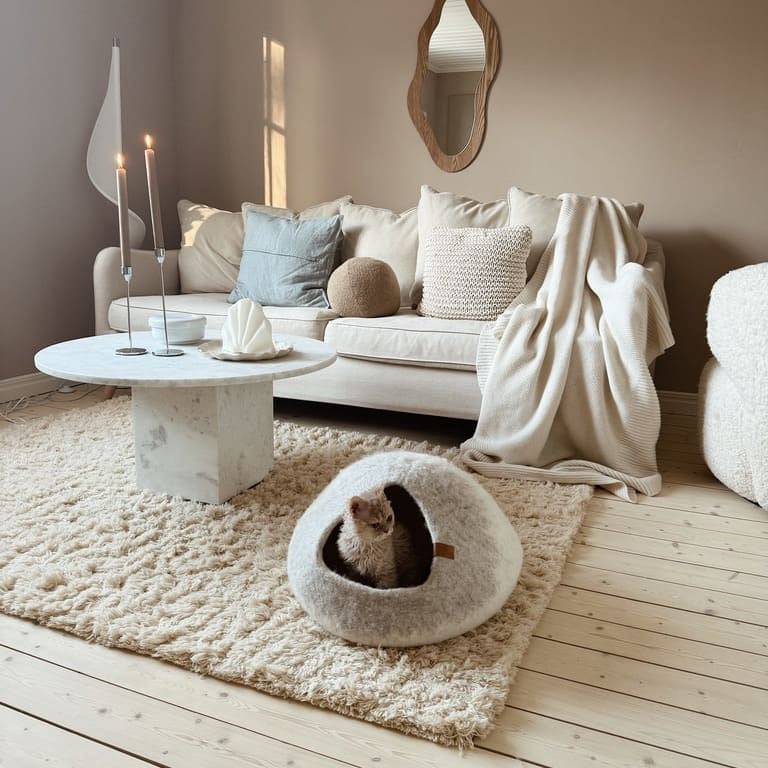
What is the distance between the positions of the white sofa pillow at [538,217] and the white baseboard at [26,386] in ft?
7.01

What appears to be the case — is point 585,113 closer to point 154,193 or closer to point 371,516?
point 154,193

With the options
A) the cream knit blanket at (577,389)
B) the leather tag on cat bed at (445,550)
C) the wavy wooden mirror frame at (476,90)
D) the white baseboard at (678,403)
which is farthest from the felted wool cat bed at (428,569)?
the wavy wooden mirror frame at (476,90)

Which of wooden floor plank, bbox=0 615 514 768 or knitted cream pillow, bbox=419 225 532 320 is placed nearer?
wooden floor plank, bbox=0 615 514 768

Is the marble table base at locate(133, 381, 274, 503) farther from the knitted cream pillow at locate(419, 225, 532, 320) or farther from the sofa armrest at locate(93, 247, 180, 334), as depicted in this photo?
the sofa armrest at locate(93, 247, 180, 334)

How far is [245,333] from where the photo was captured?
2.09m

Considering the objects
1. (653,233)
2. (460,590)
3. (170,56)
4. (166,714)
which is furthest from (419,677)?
(170,56)

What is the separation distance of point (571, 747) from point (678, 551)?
872 millimetres

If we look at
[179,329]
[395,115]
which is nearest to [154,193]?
[179,329]

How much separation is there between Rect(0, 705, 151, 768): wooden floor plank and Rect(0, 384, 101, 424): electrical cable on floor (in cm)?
195

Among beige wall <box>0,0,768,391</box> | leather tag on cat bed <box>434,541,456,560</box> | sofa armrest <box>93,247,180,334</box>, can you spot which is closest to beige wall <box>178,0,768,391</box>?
beige wall <box>0,0,768,391</box>

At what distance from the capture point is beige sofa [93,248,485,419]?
2.62 m

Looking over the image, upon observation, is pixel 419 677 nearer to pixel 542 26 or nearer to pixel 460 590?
pixel 460 590

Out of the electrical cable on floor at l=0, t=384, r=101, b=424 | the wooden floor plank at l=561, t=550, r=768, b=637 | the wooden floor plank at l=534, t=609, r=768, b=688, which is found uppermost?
the wooden floor plank at l=534, t=609, r=768, b=688

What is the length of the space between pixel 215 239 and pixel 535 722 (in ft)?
9.57
